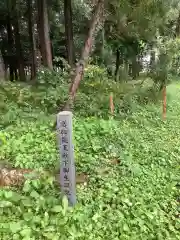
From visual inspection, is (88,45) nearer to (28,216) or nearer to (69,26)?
(28,216)

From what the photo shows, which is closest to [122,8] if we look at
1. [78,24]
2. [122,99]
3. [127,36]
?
[122,99]

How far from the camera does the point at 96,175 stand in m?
4.30

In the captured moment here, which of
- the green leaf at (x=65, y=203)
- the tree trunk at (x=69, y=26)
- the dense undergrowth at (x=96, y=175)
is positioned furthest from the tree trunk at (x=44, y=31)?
the green leaf at (x=65, y=203)

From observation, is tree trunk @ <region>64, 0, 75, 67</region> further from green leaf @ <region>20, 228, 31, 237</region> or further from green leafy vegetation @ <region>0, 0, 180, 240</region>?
green leaf @ <region>20, 228, 31, 237</region>

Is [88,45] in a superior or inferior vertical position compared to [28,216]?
superior

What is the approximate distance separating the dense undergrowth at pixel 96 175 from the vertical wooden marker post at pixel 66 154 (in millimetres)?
176

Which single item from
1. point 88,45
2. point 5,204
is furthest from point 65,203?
point 88,45

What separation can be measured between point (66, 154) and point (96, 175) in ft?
3.37

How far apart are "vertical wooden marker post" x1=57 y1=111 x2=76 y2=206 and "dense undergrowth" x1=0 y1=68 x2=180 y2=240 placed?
176 mm

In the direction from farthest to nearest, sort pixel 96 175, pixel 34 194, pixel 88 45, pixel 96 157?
1. pixel 88 45
2. pixel 96 157
3. pixel 96 175
4. pixel 34 194

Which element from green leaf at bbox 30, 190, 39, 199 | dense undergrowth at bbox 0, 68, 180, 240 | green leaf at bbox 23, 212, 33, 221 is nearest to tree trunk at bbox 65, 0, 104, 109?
dense undergrowth at bbox 0, 68, 180, 240

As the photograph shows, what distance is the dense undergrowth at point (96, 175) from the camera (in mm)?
3324

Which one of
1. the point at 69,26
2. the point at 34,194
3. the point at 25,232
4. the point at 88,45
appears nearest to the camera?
the point at 25,232

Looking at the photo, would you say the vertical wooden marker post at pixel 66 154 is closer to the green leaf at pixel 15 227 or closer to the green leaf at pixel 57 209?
the green leaf at pixel 57 209
